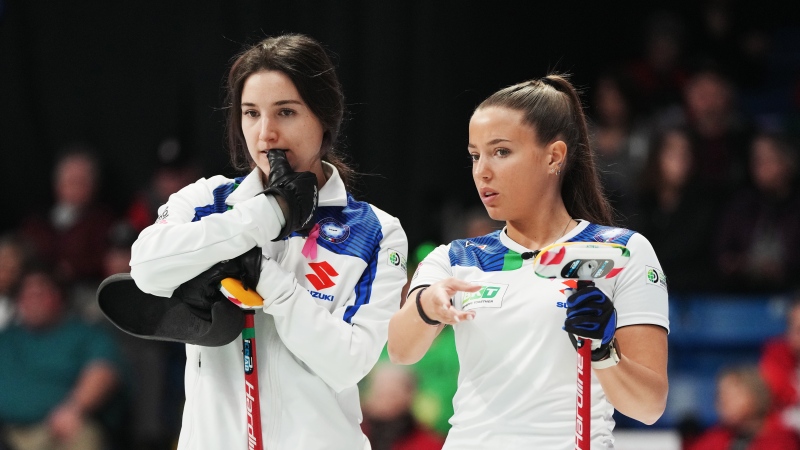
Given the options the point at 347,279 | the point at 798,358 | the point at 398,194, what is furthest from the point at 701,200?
the point at 347,279

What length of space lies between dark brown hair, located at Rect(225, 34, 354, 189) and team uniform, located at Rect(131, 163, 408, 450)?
0.14 meters

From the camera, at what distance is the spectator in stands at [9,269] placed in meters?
6.88

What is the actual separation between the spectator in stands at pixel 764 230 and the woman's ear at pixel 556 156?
4156mm

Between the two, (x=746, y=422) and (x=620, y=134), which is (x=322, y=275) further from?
(x=620, y=134)

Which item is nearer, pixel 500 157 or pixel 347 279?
pixel 500 157

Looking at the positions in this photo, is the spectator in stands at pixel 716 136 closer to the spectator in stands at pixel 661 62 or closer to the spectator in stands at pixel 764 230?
the spectator in stands at pixel 764 230

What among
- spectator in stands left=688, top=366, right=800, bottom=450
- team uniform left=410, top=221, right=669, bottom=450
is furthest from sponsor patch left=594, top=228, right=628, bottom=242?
spectator in stands left=688, top=366, right=800, bottom=450

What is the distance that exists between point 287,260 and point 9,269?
179 inches

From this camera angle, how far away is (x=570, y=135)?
2799mm

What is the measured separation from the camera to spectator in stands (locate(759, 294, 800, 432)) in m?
5.85

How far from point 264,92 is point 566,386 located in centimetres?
106

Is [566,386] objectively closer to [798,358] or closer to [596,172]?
[596,172]

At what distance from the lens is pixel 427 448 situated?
5.65m

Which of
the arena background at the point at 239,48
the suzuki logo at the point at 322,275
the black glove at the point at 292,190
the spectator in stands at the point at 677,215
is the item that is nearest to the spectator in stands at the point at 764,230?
the spectator in stands at the point at 677,215
